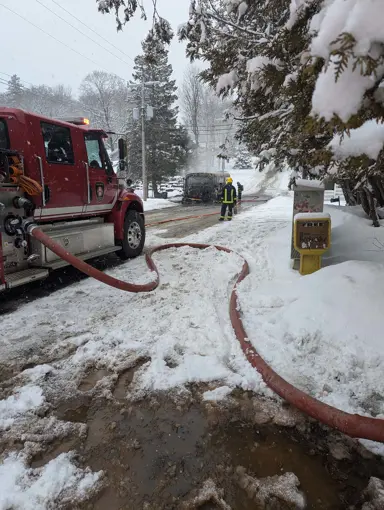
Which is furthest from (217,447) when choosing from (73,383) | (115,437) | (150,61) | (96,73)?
(96,73)

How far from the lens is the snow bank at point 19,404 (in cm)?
269

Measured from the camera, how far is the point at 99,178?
267 inches

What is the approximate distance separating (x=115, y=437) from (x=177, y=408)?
536 millimetres

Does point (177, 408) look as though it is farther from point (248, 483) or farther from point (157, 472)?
point (248, 483)

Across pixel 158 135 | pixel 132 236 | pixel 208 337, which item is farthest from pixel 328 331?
pixel 158 135

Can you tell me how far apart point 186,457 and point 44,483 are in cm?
88

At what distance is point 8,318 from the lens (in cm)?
454

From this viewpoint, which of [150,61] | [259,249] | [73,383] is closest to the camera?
[73,383]

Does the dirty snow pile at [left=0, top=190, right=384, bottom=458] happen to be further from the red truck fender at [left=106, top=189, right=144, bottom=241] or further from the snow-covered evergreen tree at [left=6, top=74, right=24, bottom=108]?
the snow-covered evergreen tree at [left=6, top=74, right=24, bottom=108]

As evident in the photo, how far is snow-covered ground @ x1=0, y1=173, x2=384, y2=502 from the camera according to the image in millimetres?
2972

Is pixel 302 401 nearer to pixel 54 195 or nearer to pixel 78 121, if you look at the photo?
pixel 54 195

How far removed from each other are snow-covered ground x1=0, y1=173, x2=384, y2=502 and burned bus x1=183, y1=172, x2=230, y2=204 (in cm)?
1942

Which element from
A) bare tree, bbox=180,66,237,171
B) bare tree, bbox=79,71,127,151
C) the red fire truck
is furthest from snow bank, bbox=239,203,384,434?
bare tree, bbox=79,71,127,151

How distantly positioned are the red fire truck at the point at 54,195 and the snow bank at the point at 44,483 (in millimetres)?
2762
